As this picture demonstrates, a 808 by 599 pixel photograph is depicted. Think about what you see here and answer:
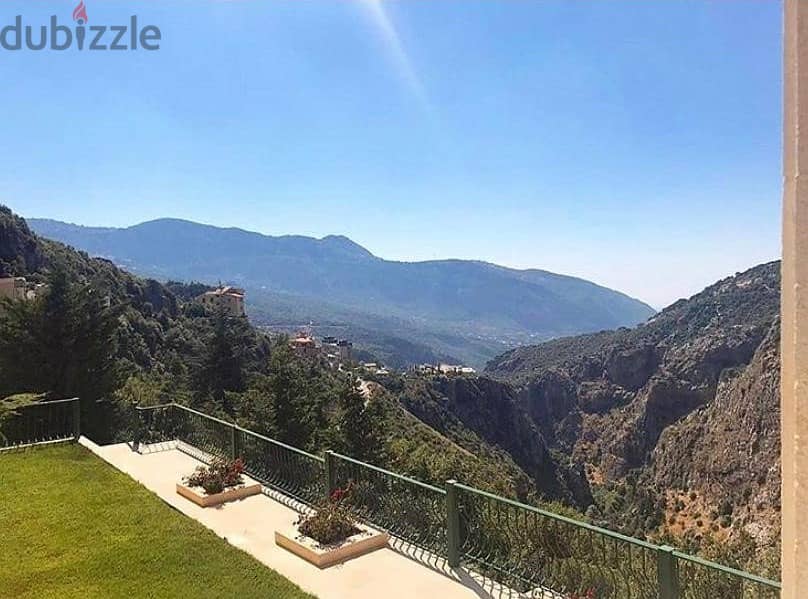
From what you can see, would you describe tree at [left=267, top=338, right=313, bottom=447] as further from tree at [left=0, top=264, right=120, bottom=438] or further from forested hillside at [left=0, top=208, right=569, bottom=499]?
tree at [left=0, top=264, right=120, bottom=438]

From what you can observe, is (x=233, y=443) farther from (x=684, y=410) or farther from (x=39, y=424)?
(x=684, y=410)

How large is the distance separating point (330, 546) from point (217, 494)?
8.53 ft

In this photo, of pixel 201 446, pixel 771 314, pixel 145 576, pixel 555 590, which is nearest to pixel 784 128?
pixel 555 590

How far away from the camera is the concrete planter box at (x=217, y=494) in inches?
339

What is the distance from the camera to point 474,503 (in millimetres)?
6574

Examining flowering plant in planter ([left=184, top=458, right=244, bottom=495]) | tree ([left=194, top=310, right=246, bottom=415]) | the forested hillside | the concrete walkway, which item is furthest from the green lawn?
tree ([left=194, top=310, right=246, bottom=415])

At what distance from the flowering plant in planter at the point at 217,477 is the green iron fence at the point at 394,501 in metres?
1.84

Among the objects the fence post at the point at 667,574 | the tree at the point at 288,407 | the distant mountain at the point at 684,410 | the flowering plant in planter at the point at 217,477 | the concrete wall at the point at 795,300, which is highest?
the concrete wall at the point at 795,300

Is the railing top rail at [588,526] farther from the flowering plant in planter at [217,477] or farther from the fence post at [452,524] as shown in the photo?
the flowering plant in planter at [217,477]

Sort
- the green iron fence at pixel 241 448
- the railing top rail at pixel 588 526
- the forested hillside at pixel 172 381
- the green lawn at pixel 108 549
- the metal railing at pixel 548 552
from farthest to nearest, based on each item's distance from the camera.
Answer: the forested hillside at pixel 172 381
the green iron fence at pixel 241 448
the green lawn at pixel 108 549
the metal railing at pixel 548 552
the railing top rail at pixel 588 526

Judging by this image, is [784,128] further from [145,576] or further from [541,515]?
[145,576]

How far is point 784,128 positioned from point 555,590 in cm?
569

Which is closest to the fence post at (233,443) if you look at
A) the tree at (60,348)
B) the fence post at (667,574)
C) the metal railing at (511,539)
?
the metal railing at (511,539)

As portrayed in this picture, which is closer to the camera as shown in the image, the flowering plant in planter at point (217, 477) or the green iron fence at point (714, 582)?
the green iron fence at point (714, 582)
